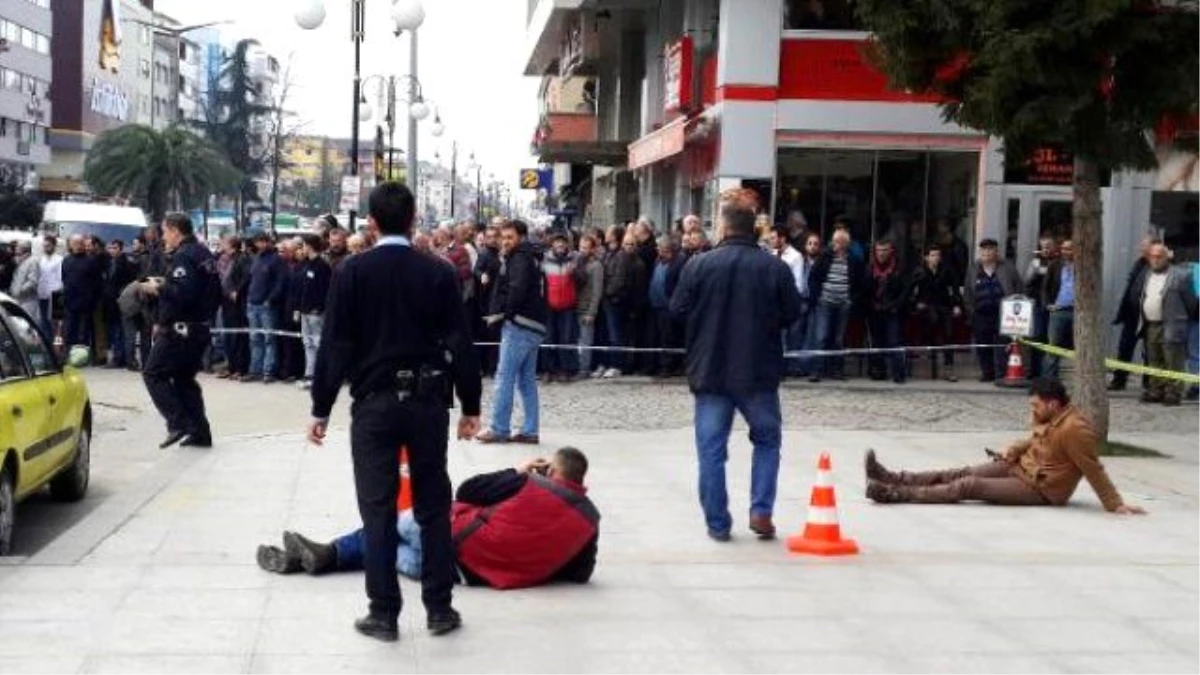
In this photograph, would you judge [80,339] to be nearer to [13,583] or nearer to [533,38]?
[13,583]

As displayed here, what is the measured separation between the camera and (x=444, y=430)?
6734mm

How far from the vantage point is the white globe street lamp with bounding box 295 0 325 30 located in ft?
79.0

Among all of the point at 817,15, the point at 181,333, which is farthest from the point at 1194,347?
the point at 181,333

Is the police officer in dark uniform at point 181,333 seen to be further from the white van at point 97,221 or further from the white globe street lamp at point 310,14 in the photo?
the white van at point 97,221

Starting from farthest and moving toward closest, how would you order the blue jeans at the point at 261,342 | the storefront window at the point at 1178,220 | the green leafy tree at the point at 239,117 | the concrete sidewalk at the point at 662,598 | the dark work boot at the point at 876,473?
the green leafy tree at the point at 239,117
the storefront window at the point at 1178,220
the blue jeans at the point at 261,342
the dark work boot at the point at 876,473
the concrete sidewalk at the point at 662,598

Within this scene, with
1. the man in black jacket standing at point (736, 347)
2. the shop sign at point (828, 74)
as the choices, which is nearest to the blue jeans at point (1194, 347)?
the shop sign at point (828, 74)

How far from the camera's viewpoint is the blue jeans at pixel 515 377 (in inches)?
514

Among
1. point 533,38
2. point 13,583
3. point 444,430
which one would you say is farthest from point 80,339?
point 533,38

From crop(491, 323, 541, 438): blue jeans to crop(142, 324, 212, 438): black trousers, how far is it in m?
2.37

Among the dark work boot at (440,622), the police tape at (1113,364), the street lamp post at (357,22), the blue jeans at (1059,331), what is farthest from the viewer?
the street lamp post at (357,22)

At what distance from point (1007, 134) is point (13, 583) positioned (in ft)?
27.7

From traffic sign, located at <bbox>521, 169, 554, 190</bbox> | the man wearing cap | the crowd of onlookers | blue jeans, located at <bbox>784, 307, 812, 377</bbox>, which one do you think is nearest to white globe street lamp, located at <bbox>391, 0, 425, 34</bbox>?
the crowd of onlookers

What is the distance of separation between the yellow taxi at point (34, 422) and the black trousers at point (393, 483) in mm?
3014

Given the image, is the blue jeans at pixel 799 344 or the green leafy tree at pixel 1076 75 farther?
the blue jeans at pixel 799 344
